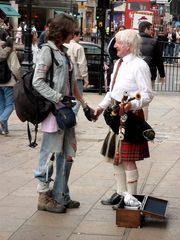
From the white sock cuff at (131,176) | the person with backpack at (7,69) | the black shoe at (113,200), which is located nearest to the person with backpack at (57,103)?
the black shoe at (113,200)

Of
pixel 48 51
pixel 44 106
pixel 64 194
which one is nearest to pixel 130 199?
pixel 64 194

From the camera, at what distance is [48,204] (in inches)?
243

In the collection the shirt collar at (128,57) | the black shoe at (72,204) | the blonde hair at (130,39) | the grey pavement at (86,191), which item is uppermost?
the blonde hair at (130,39)

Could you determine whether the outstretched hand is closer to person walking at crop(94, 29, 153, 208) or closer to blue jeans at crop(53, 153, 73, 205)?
person walking at crop(94, 29, 153, 208)

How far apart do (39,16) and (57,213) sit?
208 ft

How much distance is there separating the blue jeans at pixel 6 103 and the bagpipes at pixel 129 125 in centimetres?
526

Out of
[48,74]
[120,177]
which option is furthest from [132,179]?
[48,74]

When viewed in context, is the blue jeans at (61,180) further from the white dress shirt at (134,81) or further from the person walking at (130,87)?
the white dress shirt at (134,81)

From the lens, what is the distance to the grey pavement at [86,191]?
558cm

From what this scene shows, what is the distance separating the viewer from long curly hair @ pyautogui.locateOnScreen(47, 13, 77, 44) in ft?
19.4

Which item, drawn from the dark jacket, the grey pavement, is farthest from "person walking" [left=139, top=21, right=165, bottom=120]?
the grey pavement

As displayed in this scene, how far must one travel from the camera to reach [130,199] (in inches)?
229

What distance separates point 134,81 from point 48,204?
1.45 meters

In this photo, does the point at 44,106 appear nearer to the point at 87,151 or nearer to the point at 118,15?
the point at 87,151
